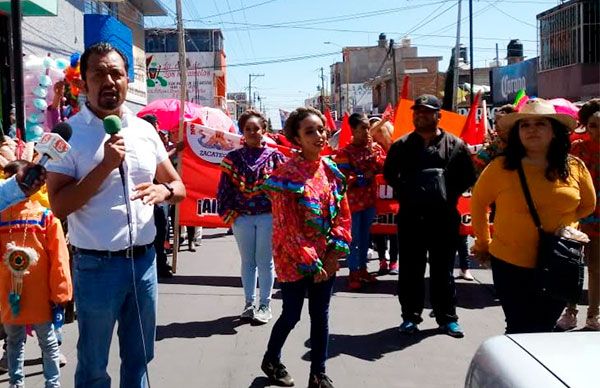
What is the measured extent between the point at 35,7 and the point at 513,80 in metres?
29.4

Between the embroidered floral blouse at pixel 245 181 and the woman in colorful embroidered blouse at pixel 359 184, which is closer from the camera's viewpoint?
the embroidered floral blouse at pixel 245 181

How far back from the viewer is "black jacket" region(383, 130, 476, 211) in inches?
215

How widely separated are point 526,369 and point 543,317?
202cm

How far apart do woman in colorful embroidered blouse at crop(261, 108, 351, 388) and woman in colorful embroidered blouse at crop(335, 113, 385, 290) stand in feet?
9.33

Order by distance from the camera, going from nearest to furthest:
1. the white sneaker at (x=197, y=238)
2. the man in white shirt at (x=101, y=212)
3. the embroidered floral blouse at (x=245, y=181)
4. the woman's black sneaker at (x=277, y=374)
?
the man in white shirt at (x=101, y=212)
the woman's black sneaker at (x=277, y=374)
the embroidered floral blouse at (x=245, y=181)
the white sneaker at (x=197, y=238)

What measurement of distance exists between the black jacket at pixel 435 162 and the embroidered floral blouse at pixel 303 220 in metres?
1.46

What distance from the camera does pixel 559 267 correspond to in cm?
361

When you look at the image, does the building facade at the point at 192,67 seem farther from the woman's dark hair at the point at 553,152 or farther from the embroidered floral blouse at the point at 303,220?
the woman's dark hair at the point at 553,152

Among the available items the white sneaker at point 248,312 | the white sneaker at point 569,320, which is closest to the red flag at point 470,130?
the white sneaker at point 569,320

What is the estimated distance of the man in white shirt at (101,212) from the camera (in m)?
2.73

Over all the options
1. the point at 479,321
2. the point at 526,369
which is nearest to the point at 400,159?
the point at 479,321

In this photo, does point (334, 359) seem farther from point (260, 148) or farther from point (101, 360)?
point (101, 360)

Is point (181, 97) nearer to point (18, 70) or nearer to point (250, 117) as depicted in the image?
point (250, 117)

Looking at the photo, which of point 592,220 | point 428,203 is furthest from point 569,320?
point 428,203
